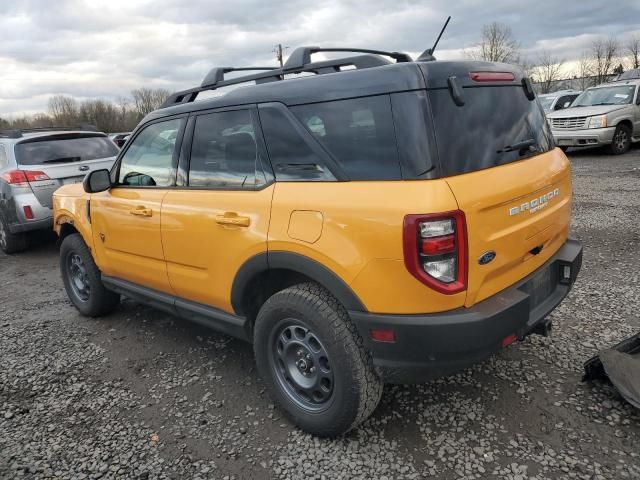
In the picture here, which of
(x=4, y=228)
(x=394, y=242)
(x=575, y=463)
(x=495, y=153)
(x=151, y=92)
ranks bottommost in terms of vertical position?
(x=575, y=463)

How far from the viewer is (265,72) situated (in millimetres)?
3090

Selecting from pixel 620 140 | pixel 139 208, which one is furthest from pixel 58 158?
pixel 620 140

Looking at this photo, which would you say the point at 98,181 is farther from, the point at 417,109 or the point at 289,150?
the point at 417,109

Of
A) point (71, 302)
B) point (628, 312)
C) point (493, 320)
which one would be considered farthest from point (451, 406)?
point (71, 302)

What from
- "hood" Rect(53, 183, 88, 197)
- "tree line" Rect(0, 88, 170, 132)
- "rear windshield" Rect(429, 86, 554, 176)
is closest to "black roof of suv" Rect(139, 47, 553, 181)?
"rear windshield" Rect(429, 86, 554, 176)

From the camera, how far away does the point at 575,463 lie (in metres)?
2.30

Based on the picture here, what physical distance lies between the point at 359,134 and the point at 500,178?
2.30ft

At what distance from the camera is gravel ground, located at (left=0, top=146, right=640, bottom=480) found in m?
2.41

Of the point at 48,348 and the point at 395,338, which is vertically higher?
the point at 395,338

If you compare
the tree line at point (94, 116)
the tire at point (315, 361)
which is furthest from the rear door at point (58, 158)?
the tree line at point (94, 116)

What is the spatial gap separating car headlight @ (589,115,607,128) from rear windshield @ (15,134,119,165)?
11163mm

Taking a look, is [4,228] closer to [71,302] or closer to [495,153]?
[71,302]

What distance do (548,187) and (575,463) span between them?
4.52 ft

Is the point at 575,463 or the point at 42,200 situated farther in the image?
the point at 42,200
